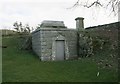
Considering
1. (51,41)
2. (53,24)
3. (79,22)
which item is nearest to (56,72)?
(51,41)

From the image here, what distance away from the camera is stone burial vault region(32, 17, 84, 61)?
20750 millimetres

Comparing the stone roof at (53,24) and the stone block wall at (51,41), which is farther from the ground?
the stone roof at (53,24)

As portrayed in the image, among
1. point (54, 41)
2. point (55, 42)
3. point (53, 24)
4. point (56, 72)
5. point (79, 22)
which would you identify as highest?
point (79, 22)

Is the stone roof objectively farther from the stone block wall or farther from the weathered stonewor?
the stone block wall

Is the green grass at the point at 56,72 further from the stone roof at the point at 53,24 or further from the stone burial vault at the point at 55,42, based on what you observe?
the stone roof at the point at 53,24

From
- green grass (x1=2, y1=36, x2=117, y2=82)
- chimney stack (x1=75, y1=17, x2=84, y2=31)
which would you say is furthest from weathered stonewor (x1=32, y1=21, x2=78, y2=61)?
chimney stack (x1=75, y1=17, x2=84, y2=31)

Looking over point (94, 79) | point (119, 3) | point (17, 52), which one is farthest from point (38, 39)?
point (119, 3)

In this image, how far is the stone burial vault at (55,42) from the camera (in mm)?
20750

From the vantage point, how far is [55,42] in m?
21.2

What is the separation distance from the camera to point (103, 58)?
17.6 m

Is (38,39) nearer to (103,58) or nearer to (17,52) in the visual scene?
(17,52)

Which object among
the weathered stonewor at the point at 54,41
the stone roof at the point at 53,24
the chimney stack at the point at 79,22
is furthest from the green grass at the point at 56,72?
the chimney stack at the point at 79,22

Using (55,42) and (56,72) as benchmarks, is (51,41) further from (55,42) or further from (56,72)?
(56,72)

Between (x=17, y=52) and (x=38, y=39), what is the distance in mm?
3361
